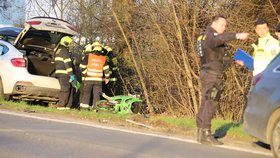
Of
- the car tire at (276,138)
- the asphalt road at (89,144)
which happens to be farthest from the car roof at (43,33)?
the car tire at (276,138)

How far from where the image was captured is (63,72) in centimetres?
1282

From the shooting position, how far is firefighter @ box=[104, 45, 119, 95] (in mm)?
14016

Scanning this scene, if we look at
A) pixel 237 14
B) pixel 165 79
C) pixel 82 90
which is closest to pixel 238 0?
pixel 237 14

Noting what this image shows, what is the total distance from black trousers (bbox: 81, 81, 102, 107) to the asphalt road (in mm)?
4412

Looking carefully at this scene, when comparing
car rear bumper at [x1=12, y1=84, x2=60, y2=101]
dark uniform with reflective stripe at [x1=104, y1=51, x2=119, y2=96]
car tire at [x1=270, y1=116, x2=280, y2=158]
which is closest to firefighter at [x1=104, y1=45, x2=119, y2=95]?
dark uniform with reflective stripe at [x1=104, y1=51, x2=119, y2=96]

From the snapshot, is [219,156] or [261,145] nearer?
[219,156]

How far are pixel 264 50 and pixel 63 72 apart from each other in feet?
20.2

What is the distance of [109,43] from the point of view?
16.1 m

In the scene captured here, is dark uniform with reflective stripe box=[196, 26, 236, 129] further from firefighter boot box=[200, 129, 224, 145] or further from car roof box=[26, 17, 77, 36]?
car roof box=[26, 17, 77, 36]

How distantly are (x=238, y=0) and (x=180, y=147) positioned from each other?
5.17 m

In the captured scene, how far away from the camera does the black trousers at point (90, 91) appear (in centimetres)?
1339

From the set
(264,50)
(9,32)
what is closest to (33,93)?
(9,32)

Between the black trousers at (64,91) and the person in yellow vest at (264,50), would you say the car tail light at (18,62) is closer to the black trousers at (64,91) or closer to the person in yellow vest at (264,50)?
the black trousers at (64,91)

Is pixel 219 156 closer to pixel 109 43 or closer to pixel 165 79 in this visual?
pixel 165 79
